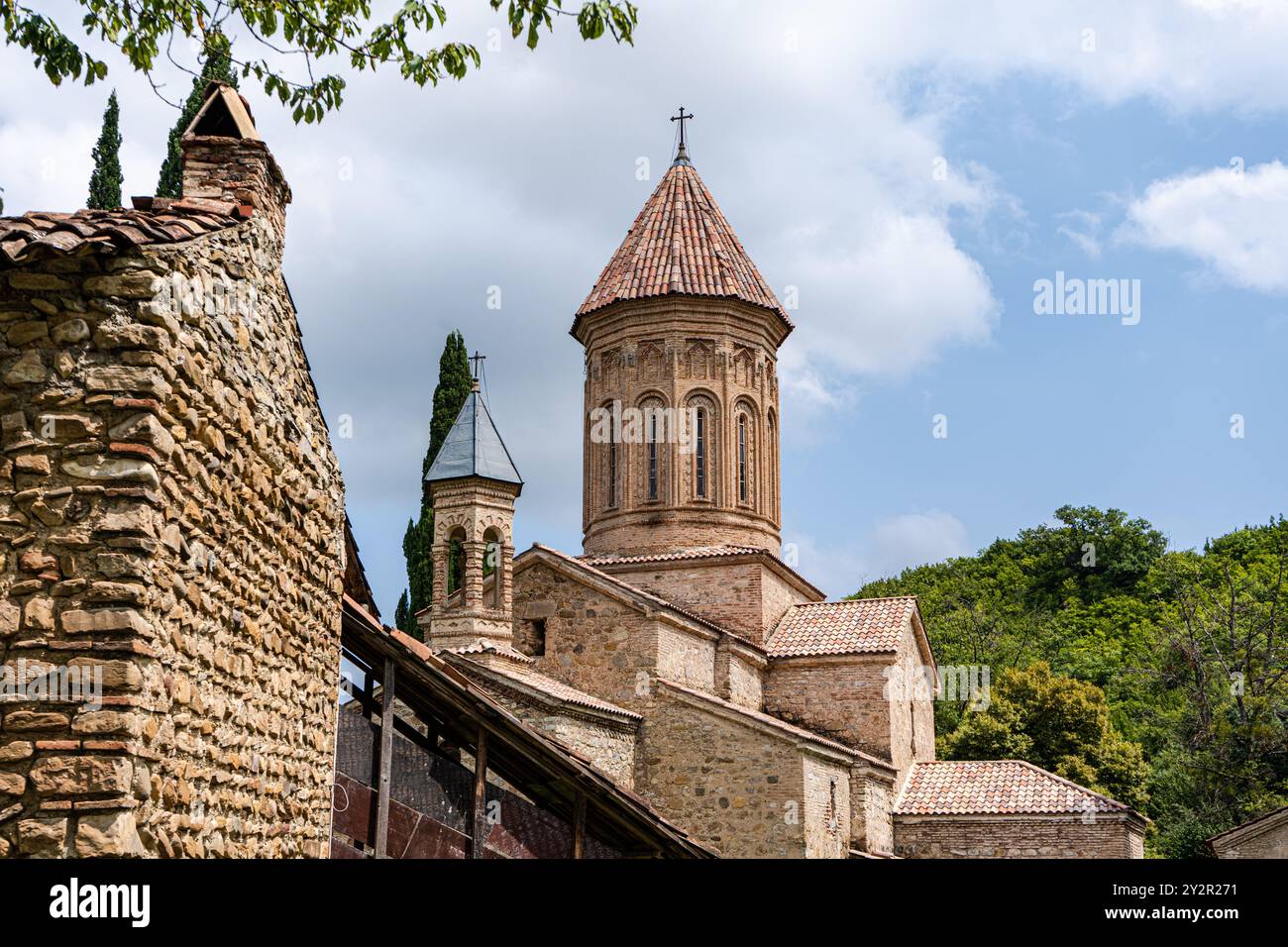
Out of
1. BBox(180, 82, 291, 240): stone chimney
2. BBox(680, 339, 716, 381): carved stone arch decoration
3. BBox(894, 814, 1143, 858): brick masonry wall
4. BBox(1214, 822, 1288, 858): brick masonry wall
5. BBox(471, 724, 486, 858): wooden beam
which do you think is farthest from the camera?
BBox(680, 339, 716, 381): carved stone arch decoration

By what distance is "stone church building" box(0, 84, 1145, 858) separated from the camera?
161 inches

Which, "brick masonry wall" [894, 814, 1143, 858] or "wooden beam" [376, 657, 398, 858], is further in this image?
"brick masonry wall" [894, 814, 1143, 858]

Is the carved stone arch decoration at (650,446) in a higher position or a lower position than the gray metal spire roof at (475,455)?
higher

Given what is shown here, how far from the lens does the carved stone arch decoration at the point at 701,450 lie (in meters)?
19.4

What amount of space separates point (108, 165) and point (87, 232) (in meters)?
16.1

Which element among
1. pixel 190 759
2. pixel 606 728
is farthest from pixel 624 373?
pixel 190 759

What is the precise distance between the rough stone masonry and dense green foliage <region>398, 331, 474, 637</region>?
54.0ft

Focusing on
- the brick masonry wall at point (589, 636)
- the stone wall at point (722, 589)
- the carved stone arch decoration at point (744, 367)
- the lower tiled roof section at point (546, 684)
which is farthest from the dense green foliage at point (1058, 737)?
the lower tiled roof section at point (546, 684)

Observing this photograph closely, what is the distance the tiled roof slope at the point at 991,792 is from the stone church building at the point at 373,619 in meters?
0.07

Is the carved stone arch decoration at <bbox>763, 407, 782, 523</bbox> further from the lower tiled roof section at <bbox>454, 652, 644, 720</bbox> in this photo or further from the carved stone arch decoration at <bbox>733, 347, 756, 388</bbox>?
the lower tiled roof section at <bbox>454, 652, 644, 720</bbox>

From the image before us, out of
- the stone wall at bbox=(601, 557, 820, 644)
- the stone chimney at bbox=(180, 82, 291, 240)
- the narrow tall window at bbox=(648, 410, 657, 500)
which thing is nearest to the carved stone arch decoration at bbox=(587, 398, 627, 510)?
the narrow tall window at bbox=(648, 410, 657, 500)

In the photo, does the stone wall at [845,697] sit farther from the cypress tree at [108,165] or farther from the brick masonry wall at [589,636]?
the cypress tree at [108,165]
